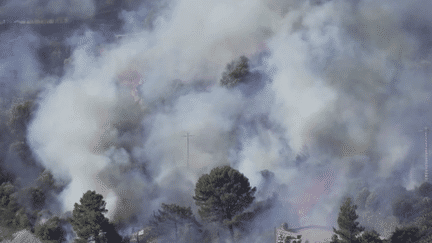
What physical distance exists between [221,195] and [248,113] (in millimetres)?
21679

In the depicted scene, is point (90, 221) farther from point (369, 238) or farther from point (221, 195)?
point (369, 238)

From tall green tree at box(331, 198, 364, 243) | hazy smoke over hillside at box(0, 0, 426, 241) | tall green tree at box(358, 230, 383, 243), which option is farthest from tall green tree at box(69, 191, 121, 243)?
tall green tree at box(358, 230, 383, 243)

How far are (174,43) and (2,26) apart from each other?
24794mm

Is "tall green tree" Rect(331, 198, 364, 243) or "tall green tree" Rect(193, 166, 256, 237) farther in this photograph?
"tall green tree" Rect(193, 166, 256, 237)

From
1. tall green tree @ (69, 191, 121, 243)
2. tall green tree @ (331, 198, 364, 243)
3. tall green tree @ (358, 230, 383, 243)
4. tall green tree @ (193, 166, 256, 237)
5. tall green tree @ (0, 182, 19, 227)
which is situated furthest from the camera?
tall green tree @ (0, 182, 19, 227)

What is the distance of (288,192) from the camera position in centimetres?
4650

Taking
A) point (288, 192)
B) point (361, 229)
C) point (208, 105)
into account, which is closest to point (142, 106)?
point (208, 105)

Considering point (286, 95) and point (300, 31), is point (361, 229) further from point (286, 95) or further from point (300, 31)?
point (300, 31)

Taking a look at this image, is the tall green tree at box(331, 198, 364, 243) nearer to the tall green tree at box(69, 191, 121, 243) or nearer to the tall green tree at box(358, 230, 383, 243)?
the tall green tree at box(358, 230, 383, 243)

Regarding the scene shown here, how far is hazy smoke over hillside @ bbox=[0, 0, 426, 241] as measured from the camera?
48.6 meters

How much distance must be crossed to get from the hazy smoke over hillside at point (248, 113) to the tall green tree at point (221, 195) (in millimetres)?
4370

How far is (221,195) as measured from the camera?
37.1m

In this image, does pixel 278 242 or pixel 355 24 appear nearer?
pixel 278 242

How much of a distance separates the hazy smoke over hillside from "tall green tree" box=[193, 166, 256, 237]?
4370 mm
